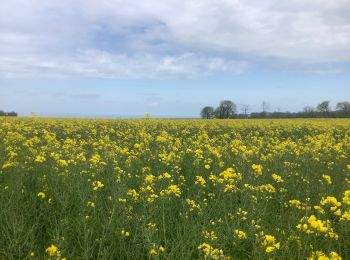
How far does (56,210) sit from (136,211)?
3.40 feet

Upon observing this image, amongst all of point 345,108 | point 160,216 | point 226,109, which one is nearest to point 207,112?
point 226,109

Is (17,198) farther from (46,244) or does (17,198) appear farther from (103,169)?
(103,169)

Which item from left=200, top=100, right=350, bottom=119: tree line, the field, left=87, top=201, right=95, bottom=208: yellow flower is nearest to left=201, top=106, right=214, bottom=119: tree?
left=200, top=100, right=350, bottom=119: tree line

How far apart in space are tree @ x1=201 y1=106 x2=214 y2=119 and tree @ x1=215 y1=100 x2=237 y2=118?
114 centimetres

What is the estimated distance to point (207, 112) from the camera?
7044 cm

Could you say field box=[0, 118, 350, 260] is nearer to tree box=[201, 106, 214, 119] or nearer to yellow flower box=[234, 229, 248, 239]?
yellow flower box=[234, 229, 248, 239]

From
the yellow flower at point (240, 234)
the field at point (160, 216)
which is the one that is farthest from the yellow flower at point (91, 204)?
the yellow flower at point (240, 234)

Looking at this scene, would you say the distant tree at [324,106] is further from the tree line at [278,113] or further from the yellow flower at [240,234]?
the yellow flower at [240,234]

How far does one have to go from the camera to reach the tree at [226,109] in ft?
215

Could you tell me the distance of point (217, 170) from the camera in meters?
7.11

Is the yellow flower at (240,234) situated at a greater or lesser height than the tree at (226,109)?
lesser


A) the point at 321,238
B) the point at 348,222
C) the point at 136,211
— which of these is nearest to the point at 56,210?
the point at 136,211

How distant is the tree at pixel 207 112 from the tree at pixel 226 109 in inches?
44.9

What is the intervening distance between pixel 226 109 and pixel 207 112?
3545 mm
